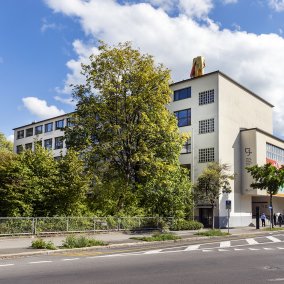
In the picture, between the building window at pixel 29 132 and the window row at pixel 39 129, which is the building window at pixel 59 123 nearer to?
the window row at pixel 39 129

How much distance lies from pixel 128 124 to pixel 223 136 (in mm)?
14435

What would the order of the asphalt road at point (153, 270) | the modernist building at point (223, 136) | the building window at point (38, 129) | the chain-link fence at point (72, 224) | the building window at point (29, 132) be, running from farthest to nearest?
the building window at point (29, 132) → the building window at point (38, 129) → the modernist building at point (223, 136) → the chain-link fence at point (72, 224) → the asphalt road at point (153, 270)

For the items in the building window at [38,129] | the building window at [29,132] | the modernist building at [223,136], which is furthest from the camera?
the building window at [29,132]

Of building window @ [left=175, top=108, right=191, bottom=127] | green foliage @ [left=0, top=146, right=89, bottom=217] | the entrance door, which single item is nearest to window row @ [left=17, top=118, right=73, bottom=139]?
building window @ [left=175, top=108, right=191, bottom=127]

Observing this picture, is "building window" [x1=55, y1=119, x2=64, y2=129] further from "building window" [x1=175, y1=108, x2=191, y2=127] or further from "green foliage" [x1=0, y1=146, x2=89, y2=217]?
"green foliage" [x1=0, y1=146, x2=89, y2=217]

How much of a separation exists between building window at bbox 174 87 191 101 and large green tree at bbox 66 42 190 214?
41.7 ft

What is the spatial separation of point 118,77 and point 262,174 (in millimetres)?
16485

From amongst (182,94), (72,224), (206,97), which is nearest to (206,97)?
(206,97)

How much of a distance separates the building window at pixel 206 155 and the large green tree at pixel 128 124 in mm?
9868

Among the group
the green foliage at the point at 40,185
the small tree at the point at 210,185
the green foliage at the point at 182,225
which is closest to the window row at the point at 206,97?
the small tree at the point at 210,185

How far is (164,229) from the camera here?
109 feet

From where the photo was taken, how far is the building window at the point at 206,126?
4564cm

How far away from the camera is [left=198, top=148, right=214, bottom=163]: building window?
4509 cm

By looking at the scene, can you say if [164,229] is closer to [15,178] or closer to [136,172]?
[136,172]
